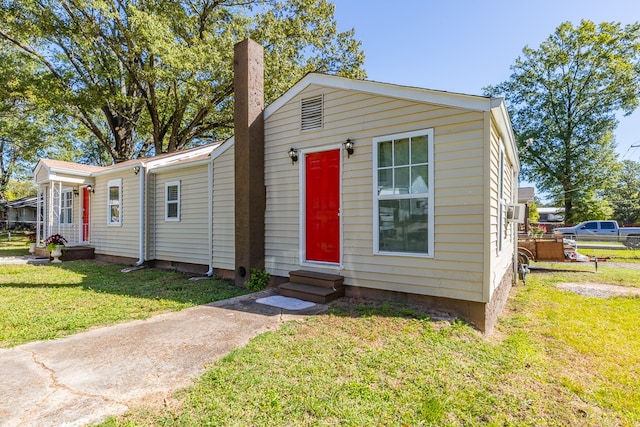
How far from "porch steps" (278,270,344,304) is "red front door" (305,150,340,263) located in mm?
363

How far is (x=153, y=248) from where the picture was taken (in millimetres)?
8961

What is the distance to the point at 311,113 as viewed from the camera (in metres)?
5.75

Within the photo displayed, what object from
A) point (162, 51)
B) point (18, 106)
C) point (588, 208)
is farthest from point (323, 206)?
point (588, 208)

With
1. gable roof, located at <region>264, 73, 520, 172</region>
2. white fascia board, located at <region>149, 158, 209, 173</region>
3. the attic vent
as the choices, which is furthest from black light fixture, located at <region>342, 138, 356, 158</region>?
white fascia board, located at <region>149, 158, 209, 173</region>

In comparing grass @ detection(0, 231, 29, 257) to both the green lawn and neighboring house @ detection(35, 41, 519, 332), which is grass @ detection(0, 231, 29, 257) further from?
neighboring house @ detection(35, 41, 519, 332)

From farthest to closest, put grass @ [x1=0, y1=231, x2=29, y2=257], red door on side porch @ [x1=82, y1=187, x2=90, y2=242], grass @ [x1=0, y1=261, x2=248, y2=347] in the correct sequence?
grass @ [x1=0, y1=231, x2=29, y2=257], red door on side porch @ [x1=82, y1=187, x2=90, y2=242], grass @ [x1=0, y1=261, x2=248, y2=347]

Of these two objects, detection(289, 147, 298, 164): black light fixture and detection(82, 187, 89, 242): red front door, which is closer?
detection(289, 147, 298, 164): black light fixture

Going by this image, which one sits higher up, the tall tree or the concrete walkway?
the tall tree

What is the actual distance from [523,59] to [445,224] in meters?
25.9

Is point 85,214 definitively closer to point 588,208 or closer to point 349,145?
point 349,145

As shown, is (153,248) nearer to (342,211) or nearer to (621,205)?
(342,211)

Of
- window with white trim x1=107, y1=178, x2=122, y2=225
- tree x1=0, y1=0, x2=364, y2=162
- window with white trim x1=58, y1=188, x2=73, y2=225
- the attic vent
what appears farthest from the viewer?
tree x1=0, y1=0, x2=364, y2=162

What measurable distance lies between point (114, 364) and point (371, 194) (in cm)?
377

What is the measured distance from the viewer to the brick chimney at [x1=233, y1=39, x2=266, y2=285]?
20.2 feet
